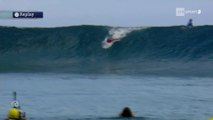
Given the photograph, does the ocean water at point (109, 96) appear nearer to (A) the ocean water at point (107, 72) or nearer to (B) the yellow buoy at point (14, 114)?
(A) the ocean water at point (107, 72)

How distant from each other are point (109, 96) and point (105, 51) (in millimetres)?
21099

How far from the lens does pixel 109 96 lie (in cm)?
3662

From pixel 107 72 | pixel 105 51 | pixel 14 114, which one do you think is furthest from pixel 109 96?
pixel 105 51

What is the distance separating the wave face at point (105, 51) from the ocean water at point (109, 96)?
189 inches

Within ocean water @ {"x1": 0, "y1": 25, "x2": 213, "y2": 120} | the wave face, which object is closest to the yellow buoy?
ocean water @ {"x1": 0, "y1": 25, "x2": 213, "y2": 120}

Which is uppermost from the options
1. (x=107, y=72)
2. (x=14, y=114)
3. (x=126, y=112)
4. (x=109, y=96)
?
(x=14, y=114)

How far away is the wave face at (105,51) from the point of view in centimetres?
5191

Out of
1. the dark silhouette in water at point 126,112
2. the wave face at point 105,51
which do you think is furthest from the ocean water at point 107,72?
the dark silhouette in water at point 126,112

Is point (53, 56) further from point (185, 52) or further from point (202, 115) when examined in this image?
point (202, 115)

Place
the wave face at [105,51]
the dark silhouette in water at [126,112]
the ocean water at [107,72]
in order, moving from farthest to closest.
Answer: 1. the wave face at [105,51]
2. the ocean water at [107,72]
3. the dark silhouette in water at [126,112]

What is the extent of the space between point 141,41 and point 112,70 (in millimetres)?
6574

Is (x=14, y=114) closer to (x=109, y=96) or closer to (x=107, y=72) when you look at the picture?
(x=109, y=96)

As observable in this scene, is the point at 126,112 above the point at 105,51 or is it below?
below

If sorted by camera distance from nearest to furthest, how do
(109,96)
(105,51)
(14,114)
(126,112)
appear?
(14,114) < (126,112) < (109,96) < (105,51)
